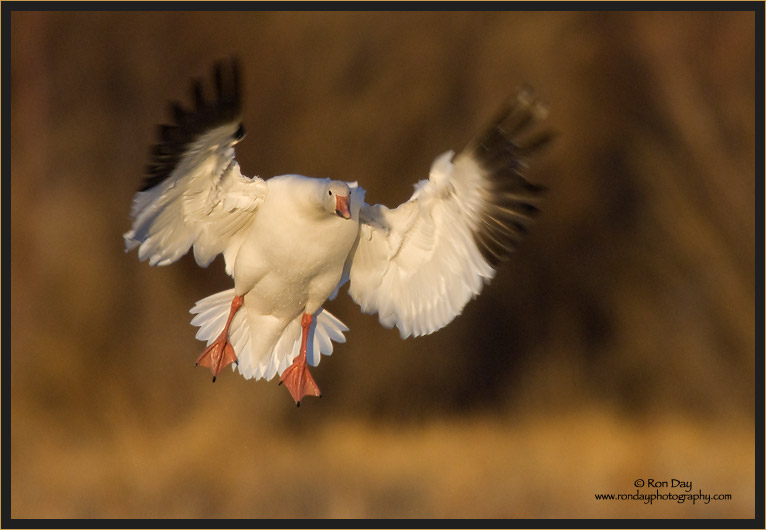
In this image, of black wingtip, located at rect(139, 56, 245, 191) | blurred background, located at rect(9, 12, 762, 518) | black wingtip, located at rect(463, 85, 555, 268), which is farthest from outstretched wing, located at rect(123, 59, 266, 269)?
blurred background, located at rect(9, 12, 762, 518)

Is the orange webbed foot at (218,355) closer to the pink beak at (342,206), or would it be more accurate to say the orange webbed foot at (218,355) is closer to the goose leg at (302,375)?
the goose leg at (302,375)

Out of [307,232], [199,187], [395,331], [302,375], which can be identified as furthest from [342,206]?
[395,331]

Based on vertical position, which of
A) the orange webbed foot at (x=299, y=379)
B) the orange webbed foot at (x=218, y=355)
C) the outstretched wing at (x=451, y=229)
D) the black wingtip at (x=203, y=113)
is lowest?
the orange webbed foot at (x=299, y=379)

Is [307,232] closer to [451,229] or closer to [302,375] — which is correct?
[451,229]

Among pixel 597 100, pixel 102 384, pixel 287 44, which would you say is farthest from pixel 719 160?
pixel 102 384

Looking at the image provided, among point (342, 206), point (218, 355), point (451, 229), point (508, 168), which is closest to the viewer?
point (342, 206)

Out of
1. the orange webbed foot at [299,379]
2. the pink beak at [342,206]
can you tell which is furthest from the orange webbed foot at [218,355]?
the pink beak at [342,206]

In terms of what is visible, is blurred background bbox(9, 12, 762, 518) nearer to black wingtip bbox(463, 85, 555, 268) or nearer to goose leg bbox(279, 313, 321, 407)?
goose leg bbox(279, 313, 321, 407)

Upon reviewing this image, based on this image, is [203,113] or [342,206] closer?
[203,113]

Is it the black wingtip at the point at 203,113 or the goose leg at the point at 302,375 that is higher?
the black wingtip at the point at 203,113
